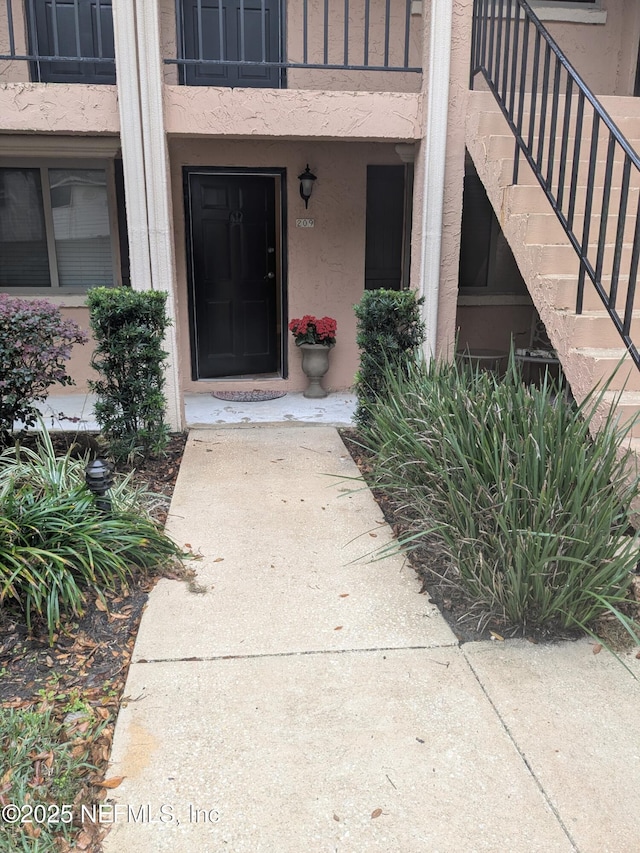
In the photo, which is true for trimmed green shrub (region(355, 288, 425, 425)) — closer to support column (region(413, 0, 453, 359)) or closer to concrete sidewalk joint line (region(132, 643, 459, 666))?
support column (region(413, 0, 453, 359))

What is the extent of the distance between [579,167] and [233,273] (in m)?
3.71

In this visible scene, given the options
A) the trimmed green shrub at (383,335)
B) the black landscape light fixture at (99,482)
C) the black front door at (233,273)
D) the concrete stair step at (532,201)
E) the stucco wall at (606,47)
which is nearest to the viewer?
the black landscape light fixture at (99,482)

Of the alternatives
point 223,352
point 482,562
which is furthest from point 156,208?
point 482,562

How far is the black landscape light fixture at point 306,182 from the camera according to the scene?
6.67 metres

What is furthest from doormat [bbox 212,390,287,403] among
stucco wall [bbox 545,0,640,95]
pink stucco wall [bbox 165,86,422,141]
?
stucco wall [bbox 545,0,640,95]

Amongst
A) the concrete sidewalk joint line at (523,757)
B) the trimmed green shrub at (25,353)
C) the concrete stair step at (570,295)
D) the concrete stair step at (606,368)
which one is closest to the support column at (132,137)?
the trimmed green shrub at (25,353)

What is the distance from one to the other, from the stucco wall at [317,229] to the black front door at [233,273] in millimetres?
168

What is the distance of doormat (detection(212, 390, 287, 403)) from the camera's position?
6.93 meters

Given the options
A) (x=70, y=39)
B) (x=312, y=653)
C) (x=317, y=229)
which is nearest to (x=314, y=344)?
(x=317, y=229)

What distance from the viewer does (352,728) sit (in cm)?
227

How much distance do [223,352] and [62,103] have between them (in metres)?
3.00

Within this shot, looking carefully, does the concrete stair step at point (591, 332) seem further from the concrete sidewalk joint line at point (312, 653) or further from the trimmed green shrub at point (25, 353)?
the trimmed green shrub at point (25, 353)

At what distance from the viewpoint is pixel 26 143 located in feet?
20.4

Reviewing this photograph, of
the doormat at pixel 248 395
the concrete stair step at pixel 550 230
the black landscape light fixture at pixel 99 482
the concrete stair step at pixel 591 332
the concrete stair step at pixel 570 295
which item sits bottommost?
the doormat at pixel 248 395
